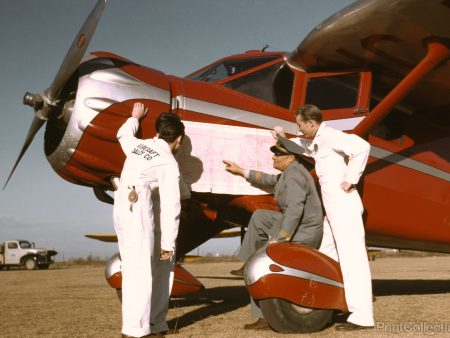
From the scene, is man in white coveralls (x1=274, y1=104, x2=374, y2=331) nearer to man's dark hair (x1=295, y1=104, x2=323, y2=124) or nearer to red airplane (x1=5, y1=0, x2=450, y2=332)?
man's dark hair (x1=295, y1=104, x2=323, y2=124)

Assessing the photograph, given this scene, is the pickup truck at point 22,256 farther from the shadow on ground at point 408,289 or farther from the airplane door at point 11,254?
the shadow on ground at point 408,289

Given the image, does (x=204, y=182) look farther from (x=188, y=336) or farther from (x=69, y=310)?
(x=69, y=310)

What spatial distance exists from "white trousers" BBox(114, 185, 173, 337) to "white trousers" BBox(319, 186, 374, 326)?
163cm

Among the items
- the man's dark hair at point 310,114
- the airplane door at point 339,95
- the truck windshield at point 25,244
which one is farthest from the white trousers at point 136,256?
the truck windshield at point 25,244

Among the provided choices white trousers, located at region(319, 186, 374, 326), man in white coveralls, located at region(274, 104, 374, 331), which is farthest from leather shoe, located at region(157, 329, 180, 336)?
white trousers, located at region(319, 186, 374, 326)

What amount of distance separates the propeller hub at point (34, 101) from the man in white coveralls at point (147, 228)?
1.21 metres

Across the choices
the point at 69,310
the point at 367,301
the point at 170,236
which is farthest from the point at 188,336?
the point at 69,310

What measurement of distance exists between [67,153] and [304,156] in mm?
2360

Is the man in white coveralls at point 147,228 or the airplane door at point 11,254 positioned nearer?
the man in white coveralls at point 147,228

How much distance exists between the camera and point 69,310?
6035 mm

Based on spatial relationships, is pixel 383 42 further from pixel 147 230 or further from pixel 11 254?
pixel 11 254

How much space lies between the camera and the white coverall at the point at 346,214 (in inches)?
163

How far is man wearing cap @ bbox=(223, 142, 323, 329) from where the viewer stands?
4324mm

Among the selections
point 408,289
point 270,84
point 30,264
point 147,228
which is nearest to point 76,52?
point 147,228
